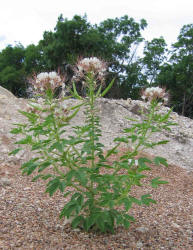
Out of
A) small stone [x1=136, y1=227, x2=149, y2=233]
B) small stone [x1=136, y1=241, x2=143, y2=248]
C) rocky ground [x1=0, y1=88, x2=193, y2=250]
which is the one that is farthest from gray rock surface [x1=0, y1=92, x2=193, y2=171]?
small stone [x1=136, y1=241, x2=143, y2=248]

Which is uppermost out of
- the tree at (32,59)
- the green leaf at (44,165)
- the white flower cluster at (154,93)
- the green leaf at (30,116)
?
the tree at (32,59)

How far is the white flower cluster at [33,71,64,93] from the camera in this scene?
2.81 metres

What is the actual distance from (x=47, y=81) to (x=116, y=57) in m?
19.7

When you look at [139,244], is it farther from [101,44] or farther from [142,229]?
[101,44]

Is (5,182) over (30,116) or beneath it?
beneath

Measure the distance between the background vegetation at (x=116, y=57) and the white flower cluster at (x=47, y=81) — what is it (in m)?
16.5

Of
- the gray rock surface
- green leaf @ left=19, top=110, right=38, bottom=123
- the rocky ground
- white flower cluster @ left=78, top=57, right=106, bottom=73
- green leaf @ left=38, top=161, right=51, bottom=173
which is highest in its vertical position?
white flower cluster @ left=78, top=57, right=106, bottom=73

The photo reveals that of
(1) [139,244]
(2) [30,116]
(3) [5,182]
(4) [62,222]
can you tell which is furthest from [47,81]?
(3) [5,182]

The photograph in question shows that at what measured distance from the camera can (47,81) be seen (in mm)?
2812

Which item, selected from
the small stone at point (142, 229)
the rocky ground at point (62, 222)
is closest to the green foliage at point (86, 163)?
the rocky ground at point (62, 222)

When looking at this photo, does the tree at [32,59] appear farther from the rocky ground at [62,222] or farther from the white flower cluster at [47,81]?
the white flower cluster at [47,81]

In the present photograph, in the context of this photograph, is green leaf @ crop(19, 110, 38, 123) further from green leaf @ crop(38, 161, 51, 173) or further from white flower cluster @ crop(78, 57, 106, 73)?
white flower cluster @ crop(78, 57, 106, 73)

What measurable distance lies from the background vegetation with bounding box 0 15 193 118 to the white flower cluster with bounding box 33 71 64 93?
54.1 feet

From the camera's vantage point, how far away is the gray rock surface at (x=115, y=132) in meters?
6.86
